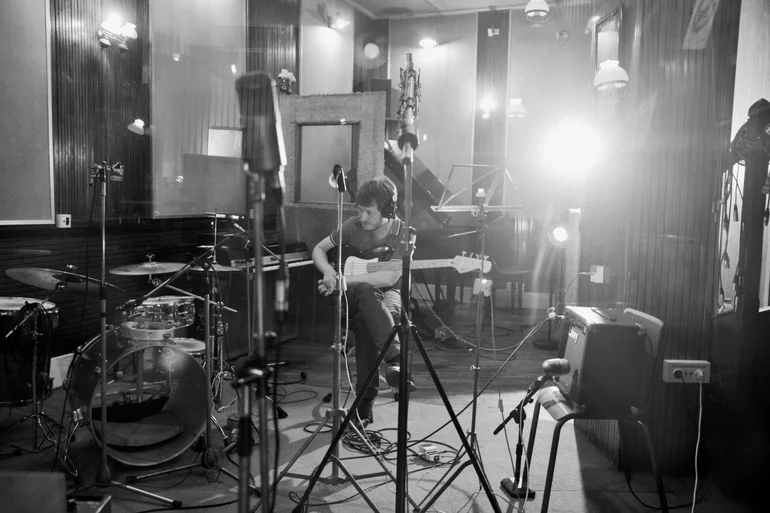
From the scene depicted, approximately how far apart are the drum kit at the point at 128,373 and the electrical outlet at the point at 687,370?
7.14 ft

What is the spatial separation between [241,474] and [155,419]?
7.79 ft

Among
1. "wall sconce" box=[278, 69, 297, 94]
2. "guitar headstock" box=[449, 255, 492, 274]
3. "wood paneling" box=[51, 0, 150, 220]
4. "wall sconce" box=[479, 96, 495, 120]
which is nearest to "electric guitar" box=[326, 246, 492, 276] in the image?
"guitar headstock" box=[449, 255, 492, 274]

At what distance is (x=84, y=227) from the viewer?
442 cm

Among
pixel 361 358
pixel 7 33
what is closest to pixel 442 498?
pixel 361 358

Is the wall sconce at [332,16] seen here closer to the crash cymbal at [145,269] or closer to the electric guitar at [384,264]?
the electric guitar at [384,264]

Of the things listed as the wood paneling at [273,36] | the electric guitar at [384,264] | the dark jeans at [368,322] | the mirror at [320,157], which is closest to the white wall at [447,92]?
the mirror at [320,157]

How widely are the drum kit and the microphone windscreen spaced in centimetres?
165

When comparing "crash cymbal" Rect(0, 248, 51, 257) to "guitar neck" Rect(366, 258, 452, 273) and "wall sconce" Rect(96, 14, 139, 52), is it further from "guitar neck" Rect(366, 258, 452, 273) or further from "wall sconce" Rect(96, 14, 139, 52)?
"guitar neck" Rect(366, 258, 452, 273)

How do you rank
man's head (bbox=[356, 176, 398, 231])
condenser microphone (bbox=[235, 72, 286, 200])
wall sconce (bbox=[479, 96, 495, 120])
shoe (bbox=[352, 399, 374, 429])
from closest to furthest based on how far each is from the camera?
condenser microphone (bbox=[235, 72, 286, 200]) → shoe (bbox=[352, 399, 374, 429]) → man's head (bbox=[356, 176, 398, 231]) → wall sconce (bbox=[479, 96, 495, 120])

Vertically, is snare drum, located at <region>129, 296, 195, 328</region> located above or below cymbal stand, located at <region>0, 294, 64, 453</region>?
above

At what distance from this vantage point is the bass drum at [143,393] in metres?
2.90

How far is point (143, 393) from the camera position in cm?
343

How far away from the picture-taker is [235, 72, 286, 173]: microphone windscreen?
4.13 feet

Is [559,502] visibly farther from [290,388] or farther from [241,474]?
[290,388]
